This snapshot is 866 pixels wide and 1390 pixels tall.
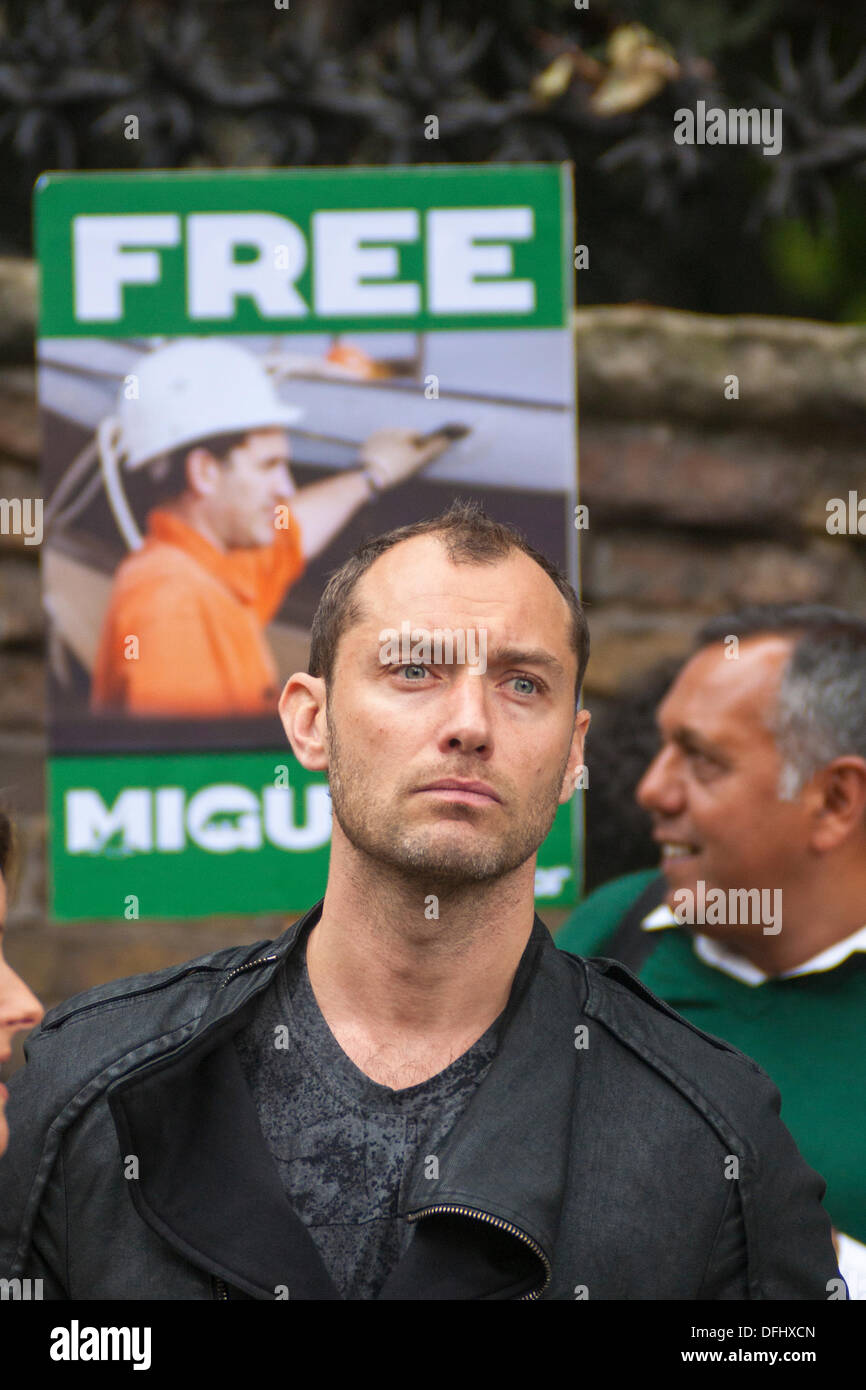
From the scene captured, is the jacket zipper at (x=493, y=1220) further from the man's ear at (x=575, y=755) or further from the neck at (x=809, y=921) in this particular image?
the neck at (x=809, y=921)

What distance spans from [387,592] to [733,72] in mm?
2602

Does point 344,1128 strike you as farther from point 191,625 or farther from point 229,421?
point 229,421

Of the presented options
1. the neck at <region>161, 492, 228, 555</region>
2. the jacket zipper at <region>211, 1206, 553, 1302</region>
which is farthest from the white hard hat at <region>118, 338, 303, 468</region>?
the jacket zipper at <region>211, 1206, 553, 1302</region>

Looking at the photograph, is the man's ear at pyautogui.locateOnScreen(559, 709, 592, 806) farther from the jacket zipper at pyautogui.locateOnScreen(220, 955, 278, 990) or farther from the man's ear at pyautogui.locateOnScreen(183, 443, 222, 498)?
the man's ear at pyautogui.locateOnScreen(183, 443, 222, 498)

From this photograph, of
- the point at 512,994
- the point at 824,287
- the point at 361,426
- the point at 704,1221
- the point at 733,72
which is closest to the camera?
the point at 704,1221

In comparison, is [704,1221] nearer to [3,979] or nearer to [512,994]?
[512,994]

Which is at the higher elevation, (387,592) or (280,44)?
(280,44)

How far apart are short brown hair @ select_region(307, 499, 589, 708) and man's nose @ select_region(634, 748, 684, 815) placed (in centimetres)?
116

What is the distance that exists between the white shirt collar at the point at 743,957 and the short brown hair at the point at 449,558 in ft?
4.27

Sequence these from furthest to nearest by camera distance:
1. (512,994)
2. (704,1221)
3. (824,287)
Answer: (824,287) < (512,994) < (704,1221)

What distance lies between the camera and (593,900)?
11.5 feet

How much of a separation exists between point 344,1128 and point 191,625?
1.78 metres
